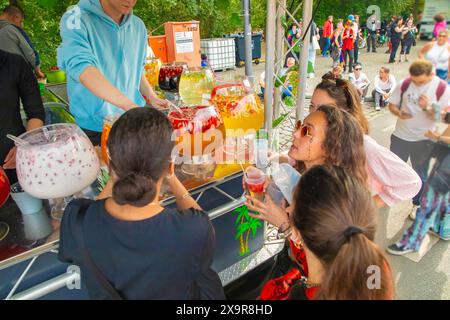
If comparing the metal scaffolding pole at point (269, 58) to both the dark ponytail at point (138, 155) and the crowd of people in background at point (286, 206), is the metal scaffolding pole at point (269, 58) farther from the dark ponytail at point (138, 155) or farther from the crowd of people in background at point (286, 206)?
Answer: the dark ponytail at point (138, 155)

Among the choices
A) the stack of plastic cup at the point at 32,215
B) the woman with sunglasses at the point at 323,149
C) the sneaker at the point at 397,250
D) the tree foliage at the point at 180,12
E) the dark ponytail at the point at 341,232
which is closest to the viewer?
the dark ponytail at the point at 341,232

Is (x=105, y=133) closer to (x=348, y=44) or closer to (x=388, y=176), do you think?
(x=388, y=176)

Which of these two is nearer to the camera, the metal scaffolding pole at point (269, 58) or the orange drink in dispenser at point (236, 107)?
the orange drink in dispenser at point (236, 107)

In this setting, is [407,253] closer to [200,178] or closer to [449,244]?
[449,244]

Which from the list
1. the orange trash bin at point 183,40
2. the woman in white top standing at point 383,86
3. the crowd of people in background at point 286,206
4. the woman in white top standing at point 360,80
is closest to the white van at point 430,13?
the crowd of people in background at point 286,206

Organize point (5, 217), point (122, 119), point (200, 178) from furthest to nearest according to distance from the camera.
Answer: point (200, 178), point (5, 217), point (122, 119)

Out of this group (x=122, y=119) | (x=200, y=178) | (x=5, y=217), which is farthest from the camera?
(x=200, y=178)

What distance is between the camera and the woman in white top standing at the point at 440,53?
80 centimetres

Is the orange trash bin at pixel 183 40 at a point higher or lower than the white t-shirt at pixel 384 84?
higher

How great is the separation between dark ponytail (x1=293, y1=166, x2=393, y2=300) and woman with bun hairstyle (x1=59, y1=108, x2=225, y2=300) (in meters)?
0.30

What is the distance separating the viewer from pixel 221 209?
154 cm
